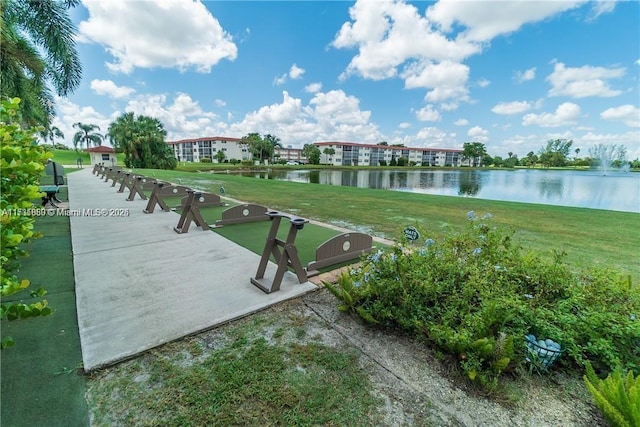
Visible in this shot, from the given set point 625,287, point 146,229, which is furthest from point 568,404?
point 146,229

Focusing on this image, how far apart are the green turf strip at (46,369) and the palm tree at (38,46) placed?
792cm

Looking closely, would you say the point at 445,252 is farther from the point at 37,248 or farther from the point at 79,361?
the point at 37,248

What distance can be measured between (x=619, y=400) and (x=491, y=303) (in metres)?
0.73

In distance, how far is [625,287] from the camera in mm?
2299

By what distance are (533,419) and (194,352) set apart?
2306 mm

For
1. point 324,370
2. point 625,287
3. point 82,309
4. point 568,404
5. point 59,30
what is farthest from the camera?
point 59,30

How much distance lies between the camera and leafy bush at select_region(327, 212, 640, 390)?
1.92 m

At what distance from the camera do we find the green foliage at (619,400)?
4.63 ft

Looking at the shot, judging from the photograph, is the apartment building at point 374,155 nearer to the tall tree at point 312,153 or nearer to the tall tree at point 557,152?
the tall tree at point 312,153

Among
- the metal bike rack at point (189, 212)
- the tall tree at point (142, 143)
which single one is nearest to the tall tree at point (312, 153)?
the tall tree at point (142, 143)

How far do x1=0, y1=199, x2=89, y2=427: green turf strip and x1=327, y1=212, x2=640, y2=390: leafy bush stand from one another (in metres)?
2.06

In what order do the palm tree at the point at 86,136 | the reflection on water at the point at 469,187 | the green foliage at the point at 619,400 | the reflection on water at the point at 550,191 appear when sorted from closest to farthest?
the green foliage at the point at 619,400 < the reflection on water at the point at 550,191 < the reflection on water at the point at 469,187 < the palm tree at the point at 86,136

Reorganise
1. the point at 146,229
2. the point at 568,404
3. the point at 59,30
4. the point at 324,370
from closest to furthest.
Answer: the point at 568,404 < the point at 324,370 < the point at 146,229 < the point at 59,30

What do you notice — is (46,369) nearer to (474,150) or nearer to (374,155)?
(374,155)
